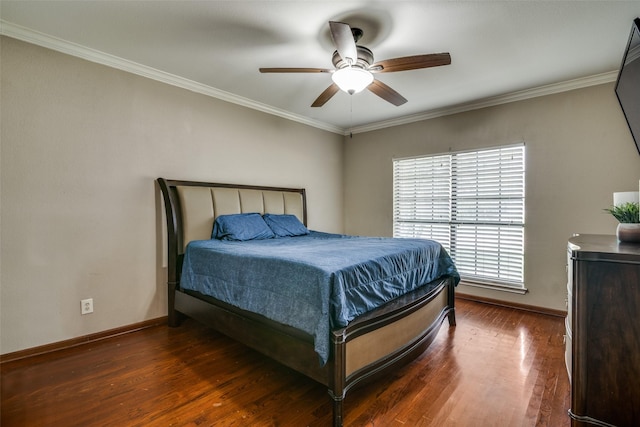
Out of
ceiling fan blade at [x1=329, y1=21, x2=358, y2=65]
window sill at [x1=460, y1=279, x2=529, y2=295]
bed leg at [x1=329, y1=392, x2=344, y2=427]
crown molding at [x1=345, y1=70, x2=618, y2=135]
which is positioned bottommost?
bed leg at [x1=329, y1=392, x2=344, y2=427]

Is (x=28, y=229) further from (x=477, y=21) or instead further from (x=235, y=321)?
(x=477, y=21)

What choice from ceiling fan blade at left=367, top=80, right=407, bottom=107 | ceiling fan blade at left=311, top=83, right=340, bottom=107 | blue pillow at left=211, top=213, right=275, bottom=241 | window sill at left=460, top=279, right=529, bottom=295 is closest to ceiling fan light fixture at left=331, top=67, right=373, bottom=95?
ceiling fan blade at left=367, top=80, right=407, bottom=107

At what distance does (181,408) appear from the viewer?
176 cm

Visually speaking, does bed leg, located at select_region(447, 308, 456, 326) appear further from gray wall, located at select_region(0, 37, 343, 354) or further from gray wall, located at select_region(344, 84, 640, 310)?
gray wall, located at select_region(0, 37, 343, 354)

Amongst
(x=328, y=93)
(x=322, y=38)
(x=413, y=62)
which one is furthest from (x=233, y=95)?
(x=413, y=62)

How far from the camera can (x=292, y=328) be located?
184 cm

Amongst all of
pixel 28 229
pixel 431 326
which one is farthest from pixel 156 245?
pixel 431 326

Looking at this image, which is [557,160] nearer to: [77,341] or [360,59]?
[360,59]

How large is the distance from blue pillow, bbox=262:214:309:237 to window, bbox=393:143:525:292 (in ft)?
5.60

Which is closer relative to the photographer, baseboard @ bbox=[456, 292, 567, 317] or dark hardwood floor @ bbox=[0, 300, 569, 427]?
dark hardwood floor @ bbox=[0, 300, 569, 427]

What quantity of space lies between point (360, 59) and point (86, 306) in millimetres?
3121

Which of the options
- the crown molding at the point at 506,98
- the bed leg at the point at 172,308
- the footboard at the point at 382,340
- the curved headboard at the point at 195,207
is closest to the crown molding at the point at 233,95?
the crown molding at the point at 506,98

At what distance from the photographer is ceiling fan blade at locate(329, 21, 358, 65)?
1.76m

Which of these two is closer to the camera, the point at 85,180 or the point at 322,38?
the point at 322,38
